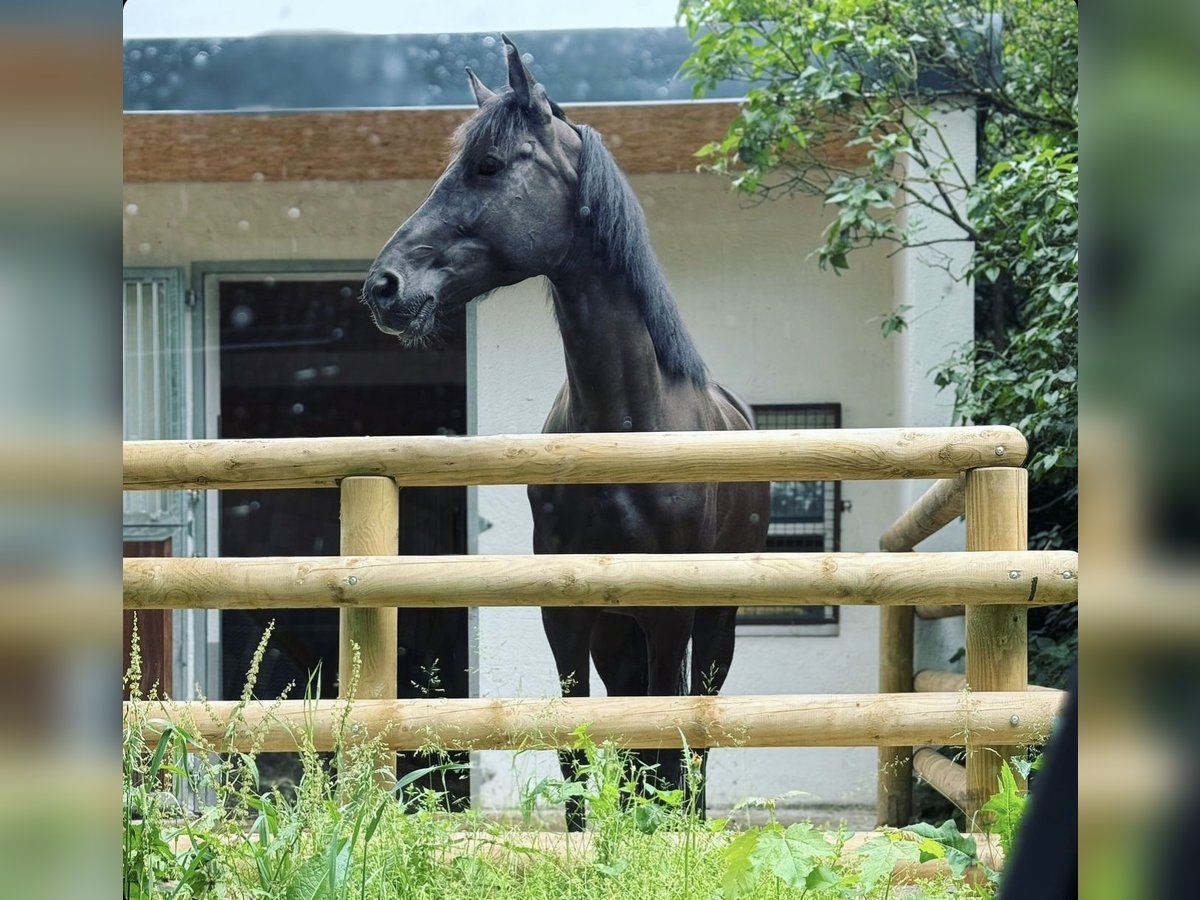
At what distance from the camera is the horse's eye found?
2.42 meters

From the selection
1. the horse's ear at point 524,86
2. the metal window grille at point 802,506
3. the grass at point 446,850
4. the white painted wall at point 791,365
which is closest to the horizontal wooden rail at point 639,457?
the grass at point 446,850

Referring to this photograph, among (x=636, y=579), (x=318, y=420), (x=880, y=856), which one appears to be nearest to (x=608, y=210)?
(x=636, y=579)

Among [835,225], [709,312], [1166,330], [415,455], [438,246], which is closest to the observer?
[1166,330]

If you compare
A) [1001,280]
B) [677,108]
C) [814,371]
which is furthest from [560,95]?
[1001,280]

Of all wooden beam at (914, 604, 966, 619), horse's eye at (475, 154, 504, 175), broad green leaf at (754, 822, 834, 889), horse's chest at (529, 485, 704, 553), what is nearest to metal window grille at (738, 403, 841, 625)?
wooden beam at (914, 604, 966, 619)

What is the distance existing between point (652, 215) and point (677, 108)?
40 centimetres

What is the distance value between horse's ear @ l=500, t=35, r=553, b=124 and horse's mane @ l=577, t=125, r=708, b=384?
0.11 meters

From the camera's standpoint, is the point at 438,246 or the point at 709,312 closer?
the point at 438,246

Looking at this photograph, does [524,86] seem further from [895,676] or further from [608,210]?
[895,676]

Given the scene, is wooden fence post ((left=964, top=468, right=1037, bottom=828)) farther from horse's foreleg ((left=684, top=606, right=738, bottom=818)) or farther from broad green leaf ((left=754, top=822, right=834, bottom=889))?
horse's foreleg ((left=684, top=606, right=738, bottom=818))

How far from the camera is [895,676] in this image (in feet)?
11.3

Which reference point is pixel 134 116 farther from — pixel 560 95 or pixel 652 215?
pixel 652 215

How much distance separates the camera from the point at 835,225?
354cm

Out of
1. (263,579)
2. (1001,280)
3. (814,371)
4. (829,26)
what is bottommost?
(263,579)
